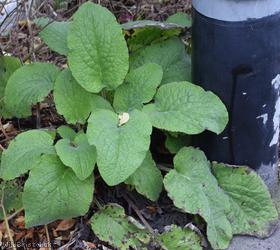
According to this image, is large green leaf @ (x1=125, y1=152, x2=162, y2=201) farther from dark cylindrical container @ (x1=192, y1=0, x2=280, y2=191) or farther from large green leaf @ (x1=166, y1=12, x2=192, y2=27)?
large green leaf @ (x1=166, y1=12, x2=192, y2=27)

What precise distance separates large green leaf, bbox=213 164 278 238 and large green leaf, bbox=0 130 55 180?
786mm

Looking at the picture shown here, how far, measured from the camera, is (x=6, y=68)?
3105 millimetres

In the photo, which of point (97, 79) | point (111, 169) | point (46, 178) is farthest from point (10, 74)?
point (111, 169)

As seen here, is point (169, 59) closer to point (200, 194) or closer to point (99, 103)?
point (99, 103)

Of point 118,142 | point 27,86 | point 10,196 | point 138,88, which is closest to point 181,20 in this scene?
point 138,88

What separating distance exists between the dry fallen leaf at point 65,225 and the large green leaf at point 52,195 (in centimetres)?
23

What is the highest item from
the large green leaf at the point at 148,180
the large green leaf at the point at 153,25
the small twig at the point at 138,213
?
the large green leaf at the point at 153,25

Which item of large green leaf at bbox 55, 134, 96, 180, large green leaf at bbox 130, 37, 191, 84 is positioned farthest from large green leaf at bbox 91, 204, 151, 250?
large green leaf at bbox 130, 37, 191, 84

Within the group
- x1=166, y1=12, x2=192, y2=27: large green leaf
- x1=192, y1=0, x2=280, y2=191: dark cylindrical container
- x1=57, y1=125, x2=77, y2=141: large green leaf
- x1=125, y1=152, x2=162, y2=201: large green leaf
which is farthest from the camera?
x1=166, y1=12, x2=192, y2=27: large green leaf

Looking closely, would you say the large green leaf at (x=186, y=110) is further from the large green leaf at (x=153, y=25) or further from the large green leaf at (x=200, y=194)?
the large green leaf at (x=153, y=25)

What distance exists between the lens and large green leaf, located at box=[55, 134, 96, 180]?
8.04 ft

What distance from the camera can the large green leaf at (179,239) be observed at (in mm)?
2582

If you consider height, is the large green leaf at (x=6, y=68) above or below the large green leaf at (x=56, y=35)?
below

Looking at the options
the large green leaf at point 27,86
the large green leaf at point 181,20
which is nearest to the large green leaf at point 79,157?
the large green leaf at point 27,86
